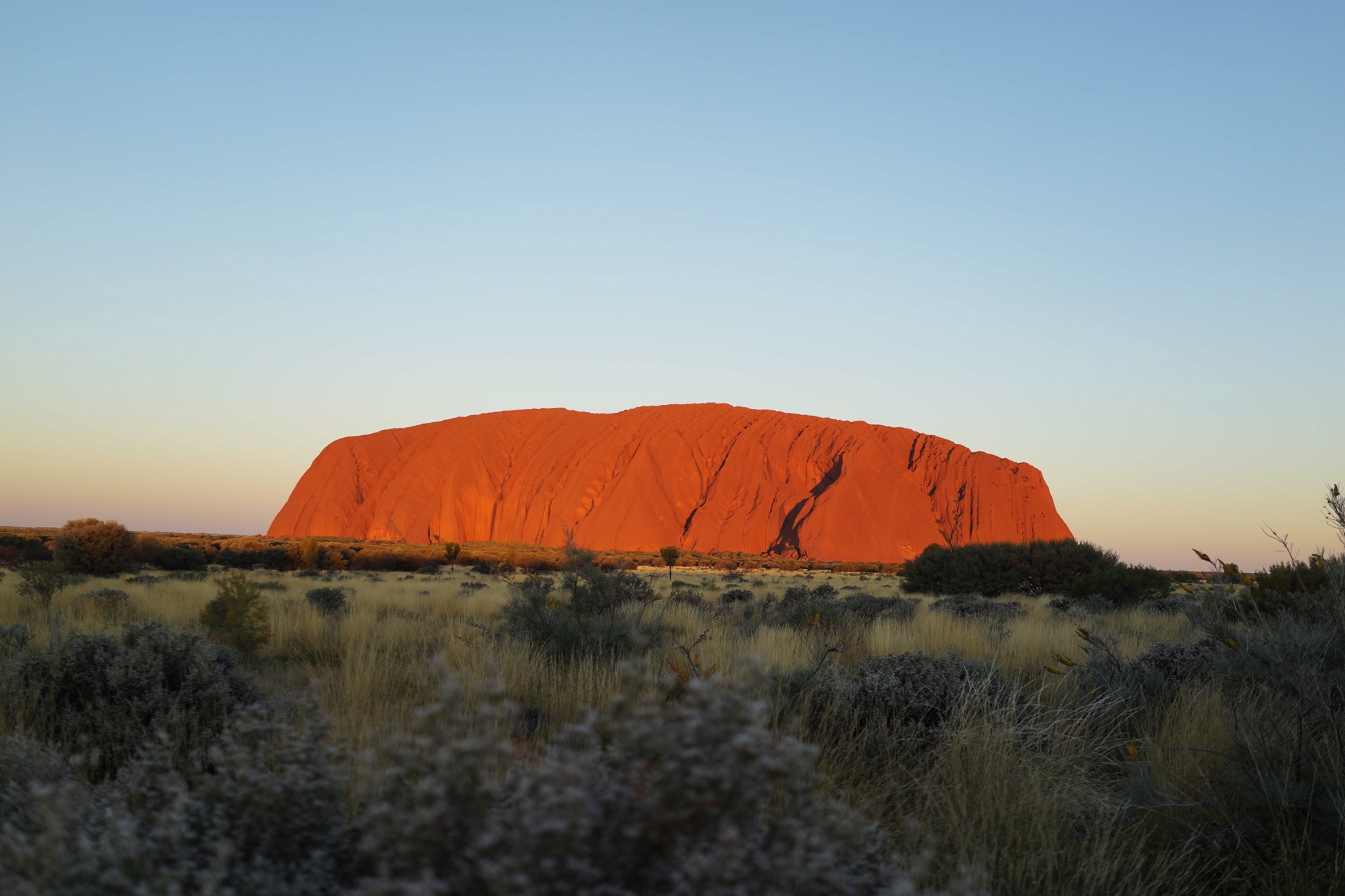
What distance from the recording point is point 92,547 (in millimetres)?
21312

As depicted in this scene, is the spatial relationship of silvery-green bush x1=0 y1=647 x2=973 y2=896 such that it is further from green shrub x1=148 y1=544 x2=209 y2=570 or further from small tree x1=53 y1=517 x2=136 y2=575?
green shrub x1=148 y1=544 x2=209 y2=570

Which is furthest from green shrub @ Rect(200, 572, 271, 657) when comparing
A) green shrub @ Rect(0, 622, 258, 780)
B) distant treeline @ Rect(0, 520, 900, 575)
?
distant treeline @ Rect(0, 520, 900, 575)

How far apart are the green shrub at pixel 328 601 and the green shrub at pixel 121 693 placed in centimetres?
652

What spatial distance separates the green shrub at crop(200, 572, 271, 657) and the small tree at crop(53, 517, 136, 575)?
16.6 meters

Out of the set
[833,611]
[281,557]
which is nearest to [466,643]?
[833,611]

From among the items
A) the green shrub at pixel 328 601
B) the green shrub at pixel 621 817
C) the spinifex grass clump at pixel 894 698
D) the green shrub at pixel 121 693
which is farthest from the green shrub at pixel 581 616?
the green shrub at pixel 621 817

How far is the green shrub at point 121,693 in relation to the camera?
3.93 metres

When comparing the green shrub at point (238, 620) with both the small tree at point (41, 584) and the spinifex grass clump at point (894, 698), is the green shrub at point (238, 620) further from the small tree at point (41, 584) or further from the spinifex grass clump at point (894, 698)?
the spinifex grass clump at point (894, 698)

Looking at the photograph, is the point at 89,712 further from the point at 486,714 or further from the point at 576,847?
the point at 576,847

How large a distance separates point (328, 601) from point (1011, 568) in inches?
830

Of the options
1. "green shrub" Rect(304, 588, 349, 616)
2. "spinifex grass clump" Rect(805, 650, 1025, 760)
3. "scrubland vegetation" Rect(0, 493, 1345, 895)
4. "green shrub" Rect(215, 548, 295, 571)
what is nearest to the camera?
"scrubland vegetation" Rect(0, 493, 1345, 895)

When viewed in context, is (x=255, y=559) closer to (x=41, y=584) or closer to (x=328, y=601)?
(x=41, y=584)

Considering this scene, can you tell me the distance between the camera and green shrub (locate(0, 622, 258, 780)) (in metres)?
3.93

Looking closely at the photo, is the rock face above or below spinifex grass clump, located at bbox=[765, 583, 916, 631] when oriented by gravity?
above
